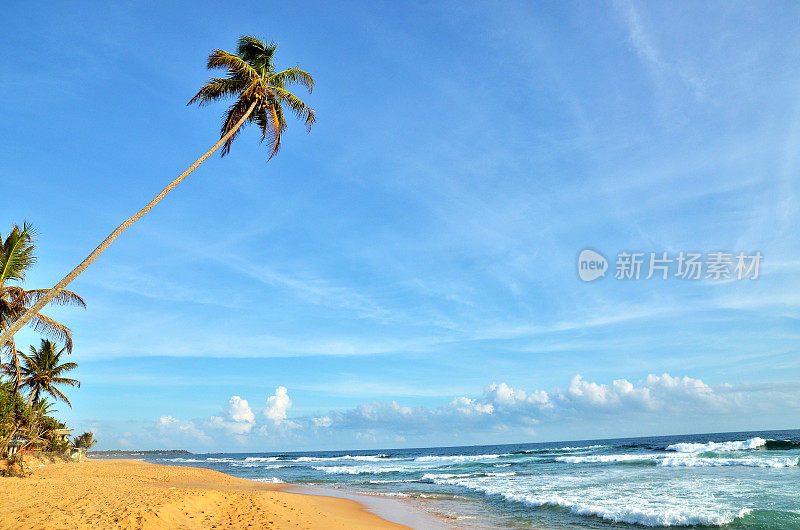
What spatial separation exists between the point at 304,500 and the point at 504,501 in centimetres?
857

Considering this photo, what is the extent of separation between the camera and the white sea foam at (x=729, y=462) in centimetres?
2744

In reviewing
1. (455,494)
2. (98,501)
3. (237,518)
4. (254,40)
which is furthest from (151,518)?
(455,494)

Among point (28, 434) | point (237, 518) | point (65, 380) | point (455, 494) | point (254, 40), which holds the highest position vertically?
point (254, 40)

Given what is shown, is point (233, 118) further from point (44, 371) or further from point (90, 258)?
point (44, 371)

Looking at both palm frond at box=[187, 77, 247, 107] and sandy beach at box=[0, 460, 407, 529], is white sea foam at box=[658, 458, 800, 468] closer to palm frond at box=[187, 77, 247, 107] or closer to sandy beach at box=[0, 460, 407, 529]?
sandy beach at box=[0, 460, 407, 529]

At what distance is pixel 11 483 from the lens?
1514cm

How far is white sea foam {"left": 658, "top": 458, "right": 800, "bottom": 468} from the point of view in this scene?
27.4 meters

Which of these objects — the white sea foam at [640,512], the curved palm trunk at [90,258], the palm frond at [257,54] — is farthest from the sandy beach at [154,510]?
the palm frond at [257,54]

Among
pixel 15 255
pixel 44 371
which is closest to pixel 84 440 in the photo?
pixel 44 371

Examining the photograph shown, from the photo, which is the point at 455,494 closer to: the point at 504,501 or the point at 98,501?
the point at 504,501

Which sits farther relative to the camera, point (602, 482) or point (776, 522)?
point (602, 482)

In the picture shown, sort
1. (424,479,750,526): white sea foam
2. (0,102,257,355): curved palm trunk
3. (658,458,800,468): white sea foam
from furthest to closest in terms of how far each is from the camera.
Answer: (658,458,800,468): white sea foam < (424,479,750,526): white sea foam < (0,102,257,355): curved palm trunk

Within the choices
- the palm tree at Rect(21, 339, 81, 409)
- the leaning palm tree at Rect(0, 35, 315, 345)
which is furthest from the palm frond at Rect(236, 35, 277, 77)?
the palm tree at Rect(21, 339, 81, 409)

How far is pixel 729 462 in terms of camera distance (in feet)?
98.3
